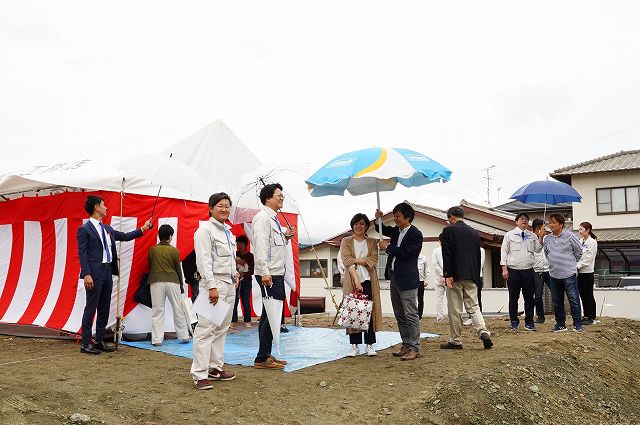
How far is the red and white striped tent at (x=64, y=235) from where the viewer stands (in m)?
7.31

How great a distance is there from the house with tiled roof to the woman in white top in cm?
1312

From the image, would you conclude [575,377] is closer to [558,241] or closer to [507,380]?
[507,380]

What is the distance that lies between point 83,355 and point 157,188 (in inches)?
109

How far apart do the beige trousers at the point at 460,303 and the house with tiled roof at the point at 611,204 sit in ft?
54.3

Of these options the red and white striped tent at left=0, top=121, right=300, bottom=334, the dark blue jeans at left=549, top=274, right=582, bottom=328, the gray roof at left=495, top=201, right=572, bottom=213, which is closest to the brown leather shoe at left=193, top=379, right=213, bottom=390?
the red and white striped tent at left=0, top=121, right=300, bottom=334

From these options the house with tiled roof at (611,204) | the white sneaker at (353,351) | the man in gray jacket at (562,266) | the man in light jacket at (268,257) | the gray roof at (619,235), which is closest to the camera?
the man in light jacket at (268,257)

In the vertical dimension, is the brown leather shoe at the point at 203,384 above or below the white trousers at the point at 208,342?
below

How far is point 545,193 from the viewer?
876 cm

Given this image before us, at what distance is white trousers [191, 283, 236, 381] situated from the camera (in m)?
4.68

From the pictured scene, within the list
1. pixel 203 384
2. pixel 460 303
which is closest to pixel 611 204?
pixel 460 303

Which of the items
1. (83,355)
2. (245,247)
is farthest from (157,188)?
(83,355)

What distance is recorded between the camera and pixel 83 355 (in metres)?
6.05

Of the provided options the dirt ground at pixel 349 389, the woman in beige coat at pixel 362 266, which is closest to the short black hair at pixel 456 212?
the woman in beige coat at pixel 362 266

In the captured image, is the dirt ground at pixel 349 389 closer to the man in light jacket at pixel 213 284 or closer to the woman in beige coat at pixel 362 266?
the man in light jacket at pixel 213 284
